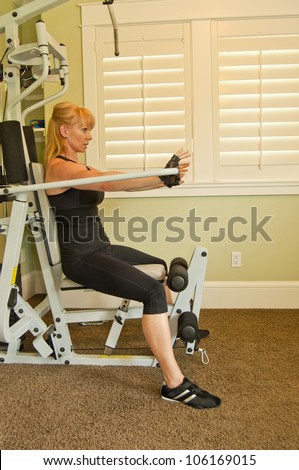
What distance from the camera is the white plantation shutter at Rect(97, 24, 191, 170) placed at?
2729 mm

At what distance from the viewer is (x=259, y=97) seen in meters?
2.70

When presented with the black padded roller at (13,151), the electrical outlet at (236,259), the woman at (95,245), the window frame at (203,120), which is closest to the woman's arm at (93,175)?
the woman at (95,245)

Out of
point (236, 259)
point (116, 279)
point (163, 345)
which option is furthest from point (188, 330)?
point (236, 259)

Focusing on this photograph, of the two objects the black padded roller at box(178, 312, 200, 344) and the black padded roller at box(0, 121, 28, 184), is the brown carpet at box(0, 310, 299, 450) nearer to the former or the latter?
the black padded roller at box(178, 312, 200, 344)

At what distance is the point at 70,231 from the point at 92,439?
0.87 metres

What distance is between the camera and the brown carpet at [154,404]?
1.39 meters

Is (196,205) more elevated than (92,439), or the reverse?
(196,205)

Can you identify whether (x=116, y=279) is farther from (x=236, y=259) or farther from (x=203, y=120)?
(x=203, y=120)

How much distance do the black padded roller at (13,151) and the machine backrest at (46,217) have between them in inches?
3.2

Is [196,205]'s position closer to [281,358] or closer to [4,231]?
[281,358]

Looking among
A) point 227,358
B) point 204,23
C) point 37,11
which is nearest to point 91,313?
point 227,358

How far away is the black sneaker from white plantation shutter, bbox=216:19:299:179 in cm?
161

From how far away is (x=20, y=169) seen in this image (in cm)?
177

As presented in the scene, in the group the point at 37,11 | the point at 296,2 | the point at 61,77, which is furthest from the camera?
the point at 296,2
